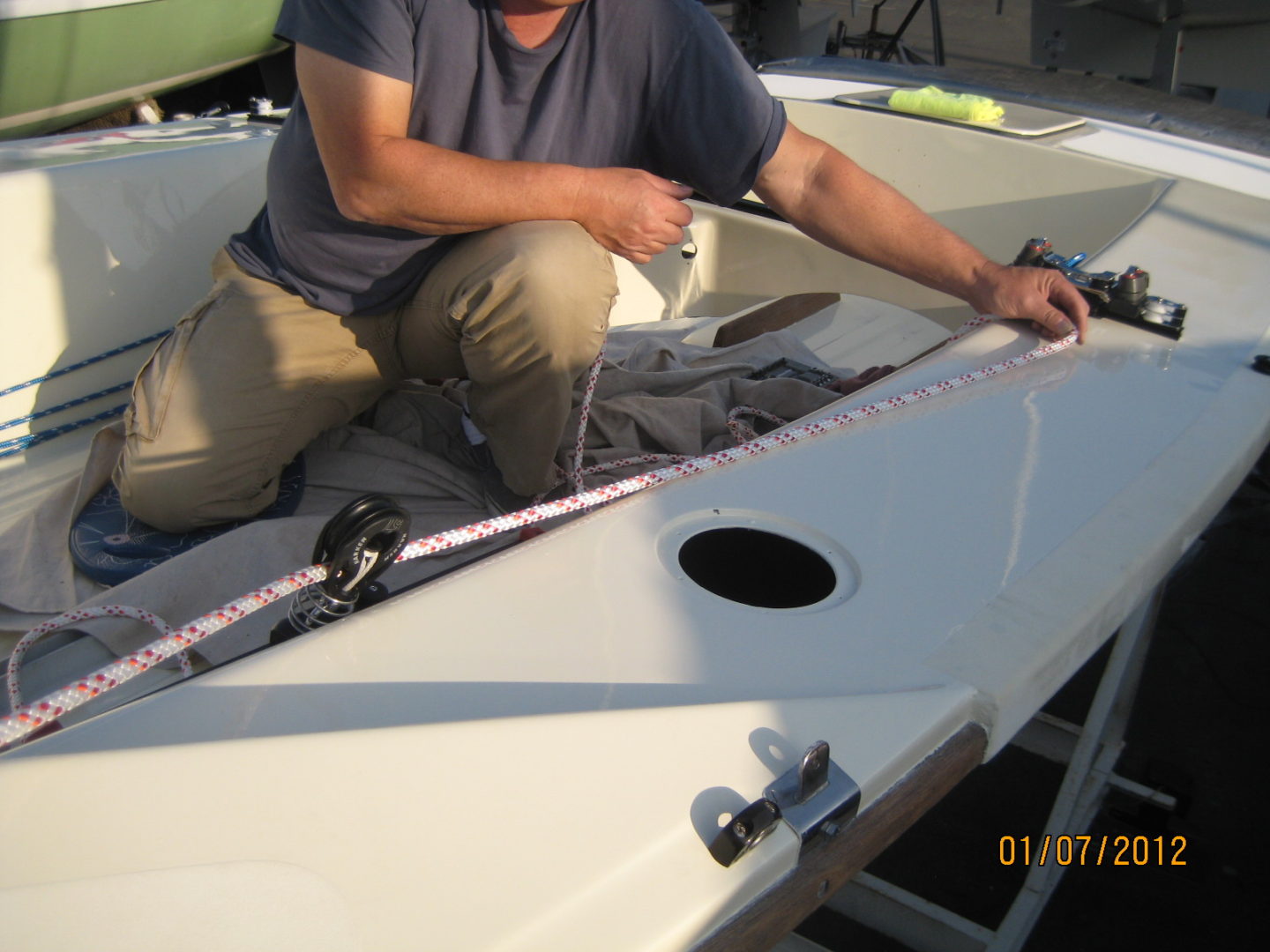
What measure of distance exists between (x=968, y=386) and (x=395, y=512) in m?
0.72

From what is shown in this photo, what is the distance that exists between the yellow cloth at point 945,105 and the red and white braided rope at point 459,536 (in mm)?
908

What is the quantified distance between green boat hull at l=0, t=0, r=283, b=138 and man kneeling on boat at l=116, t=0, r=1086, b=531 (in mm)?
2149

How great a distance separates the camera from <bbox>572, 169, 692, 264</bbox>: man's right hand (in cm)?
147

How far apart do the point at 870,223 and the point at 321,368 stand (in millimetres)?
846

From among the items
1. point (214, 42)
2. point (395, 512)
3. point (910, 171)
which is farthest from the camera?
point (214, 42)

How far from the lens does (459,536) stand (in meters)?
0.91

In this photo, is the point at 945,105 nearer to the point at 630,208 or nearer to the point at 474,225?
the point at 630,208

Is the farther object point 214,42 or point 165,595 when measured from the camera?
point 214,42

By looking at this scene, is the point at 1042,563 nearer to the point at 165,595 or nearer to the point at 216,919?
the point at 216,919

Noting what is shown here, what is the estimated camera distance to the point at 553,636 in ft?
2.75

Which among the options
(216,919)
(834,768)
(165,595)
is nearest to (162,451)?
(165,595)

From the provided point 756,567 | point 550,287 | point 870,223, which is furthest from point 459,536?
point 870,223

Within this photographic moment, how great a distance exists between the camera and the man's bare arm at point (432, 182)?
1.36 metres
